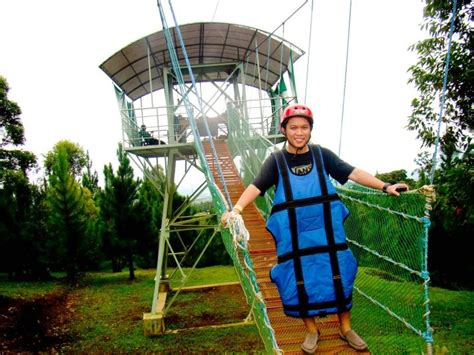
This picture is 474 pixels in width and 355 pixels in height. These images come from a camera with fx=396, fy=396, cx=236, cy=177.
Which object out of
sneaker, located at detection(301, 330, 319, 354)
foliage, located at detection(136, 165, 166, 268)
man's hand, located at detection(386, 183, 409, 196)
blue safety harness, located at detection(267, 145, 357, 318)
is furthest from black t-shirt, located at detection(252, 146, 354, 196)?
foliage, located at detection(136, 165, 166, 268)

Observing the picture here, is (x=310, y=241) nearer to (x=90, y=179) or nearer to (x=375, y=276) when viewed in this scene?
(x=375, y=276)

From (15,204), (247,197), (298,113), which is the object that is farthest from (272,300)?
(15,204)

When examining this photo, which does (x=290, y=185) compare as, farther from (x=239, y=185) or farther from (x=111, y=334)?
(x=111, y=334)

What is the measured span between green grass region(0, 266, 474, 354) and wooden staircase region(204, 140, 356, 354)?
0.55 metres

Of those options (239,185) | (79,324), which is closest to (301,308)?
(239,185)

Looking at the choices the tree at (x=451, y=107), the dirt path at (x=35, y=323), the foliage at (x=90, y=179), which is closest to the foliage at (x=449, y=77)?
the tree at (x=451, y=107)

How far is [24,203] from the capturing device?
46.8 ft

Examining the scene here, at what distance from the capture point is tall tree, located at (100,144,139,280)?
1420 centimetres

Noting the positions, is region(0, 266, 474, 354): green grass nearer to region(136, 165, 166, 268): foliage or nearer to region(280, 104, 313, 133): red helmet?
region(280, 104, 313, 133): red helmet

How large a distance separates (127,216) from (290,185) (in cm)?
1287

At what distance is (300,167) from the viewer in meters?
2.19

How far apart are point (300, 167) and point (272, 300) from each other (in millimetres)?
1460

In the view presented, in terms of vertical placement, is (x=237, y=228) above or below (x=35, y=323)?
above

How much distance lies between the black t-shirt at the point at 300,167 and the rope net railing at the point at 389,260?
0.31 metres
